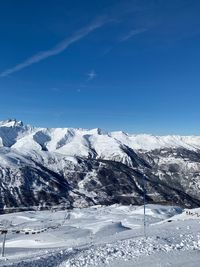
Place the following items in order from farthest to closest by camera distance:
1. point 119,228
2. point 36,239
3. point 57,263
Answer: point 119,228 → point 36,239 → point 57,263

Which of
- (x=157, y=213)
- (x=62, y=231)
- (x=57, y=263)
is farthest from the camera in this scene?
(x=157, y=213)

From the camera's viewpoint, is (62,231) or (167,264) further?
(62,231)

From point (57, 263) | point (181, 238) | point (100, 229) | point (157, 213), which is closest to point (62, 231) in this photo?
point (100, 229)

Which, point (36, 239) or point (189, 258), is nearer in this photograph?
point (189, 258)

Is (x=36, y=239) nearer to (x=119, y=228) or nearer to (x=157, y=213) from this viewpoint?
(x=119, y=228)

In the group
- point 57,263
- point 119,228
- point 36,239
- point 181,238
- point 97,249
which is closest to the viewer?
point 57,263

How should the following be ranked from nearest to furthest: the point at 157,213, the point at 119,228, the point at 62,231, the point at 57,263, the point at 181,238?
the point at 57,263 < the point at 181,238 < the point at 62,231 < the point at 119,228 < the point at 157,213

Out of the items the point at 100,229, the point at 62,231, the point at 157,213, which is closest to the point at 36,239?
the point at 62,231

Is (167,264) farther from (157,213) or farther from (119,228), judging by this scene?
(157,213)
